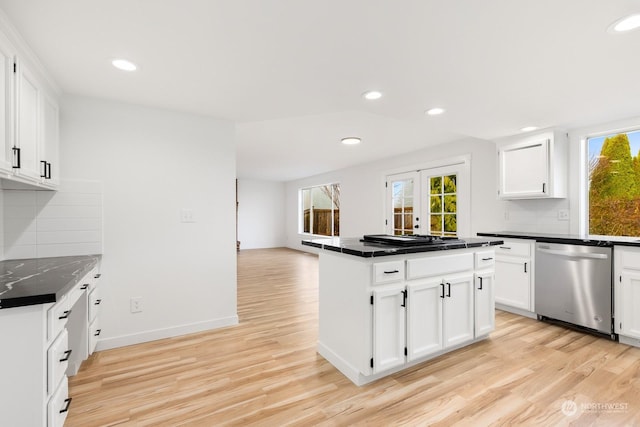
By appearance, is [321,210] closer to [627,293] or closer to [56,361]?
[627,293]

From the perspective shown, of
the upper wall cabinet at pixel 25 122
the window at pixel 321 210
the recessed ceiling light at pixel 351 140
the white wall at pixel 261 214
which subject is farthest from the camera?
the white wall at pixel 261 214

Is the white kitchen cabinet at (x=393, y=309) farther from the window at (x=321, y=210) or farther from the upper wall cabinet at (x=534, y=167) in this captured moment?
the window at (x=321, y=210)

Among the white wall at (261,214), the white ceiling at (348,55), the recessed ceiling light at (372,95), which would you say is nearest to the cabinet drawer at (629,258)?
the white ceiling at (348,55)

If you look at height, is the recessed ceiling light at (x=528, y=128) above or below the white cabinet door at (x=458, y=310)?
above

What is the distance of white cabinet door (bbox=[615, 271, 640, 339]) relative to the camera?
8.72 ft

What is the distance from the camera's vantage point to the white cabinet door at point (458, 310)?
2.39 meters

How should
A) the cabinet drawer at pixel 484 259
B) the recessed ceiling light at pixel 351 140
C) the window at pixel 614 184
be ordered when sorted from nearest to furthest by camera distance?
the cabinet drawer at pixel 484 259, the window at pixel 614 184, the recessed ceiling light at pixel 351 140

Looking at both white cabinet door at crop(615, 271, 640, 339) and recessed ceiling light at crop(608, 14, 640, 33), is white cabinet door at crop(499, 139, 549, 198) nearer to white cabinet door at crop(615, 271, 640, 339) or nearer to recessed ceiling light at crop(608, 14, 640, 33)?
white cabinet door at crop(615, 271, 640, 339)

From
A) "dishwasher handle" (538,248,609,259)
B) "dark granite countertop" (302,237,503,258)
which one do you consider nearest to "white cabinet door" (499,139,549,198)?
"dishwasher handle" (538,248,609,259)

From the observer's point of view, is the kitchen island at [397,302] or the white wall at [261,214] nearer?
the kitchen island at [397,302]

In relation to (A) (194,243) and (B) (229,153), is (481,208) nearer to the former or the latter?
(B) (229,153)

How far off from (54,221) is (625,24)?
12.9 feet

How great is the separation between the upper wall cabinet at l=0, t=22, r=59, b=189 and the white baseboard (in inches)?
54.3

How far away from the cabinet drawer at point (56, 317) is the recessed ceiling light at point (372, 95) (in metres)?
2.38
